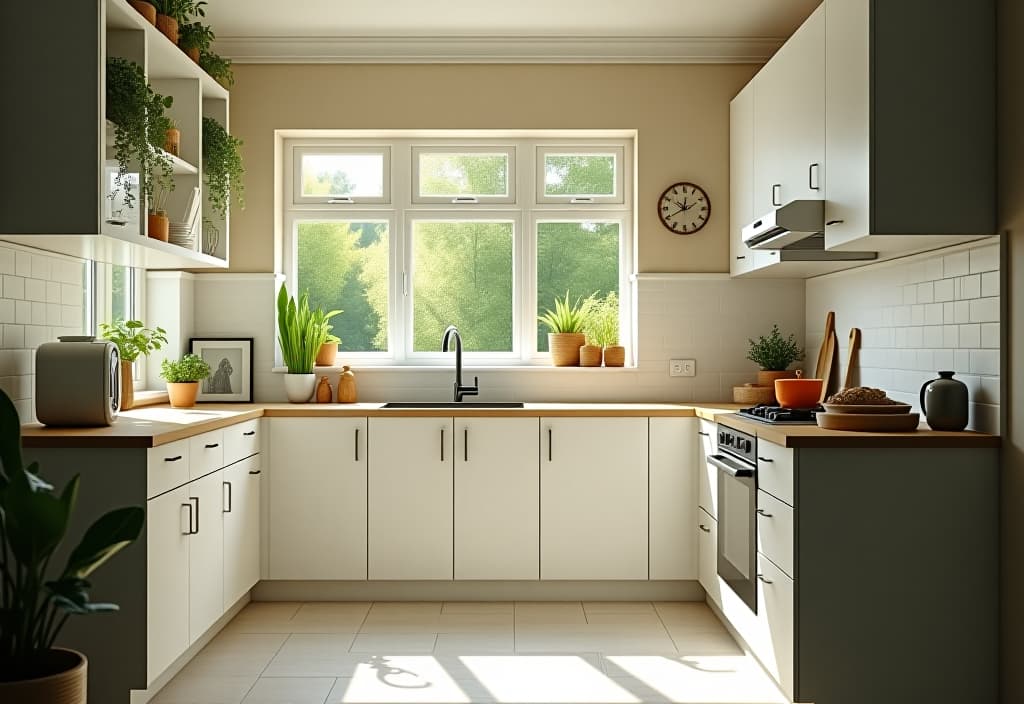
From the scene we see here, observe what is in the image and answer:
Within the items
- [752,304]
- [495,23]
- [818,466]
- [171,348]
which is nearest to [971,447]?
[818,466]

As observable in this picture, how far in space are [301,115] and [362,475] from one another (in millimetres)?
1905

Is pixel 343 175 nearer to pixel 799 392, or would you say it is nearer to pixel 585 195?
pixel 585 195

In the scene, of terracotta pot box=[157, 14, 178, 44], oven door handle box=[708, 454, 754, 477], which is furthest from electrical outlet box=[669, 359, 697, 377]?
terracotta pot box=[157, 14, 178, 44]

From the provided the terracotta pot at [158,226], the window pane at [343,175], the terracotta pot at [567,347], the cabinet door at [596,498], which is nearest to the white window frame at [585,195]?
the terracotta pot at [567,347]

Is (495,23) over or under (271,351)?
over

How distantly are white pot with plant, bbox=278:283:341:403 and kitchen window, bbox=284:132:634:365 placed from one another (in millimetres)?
318

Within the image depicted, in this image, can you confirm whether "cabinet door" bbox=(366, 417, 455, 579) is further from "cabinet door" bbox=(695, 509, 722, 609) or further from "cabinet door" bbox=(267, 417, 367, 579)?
"cabinet door" bbox=(695, 509, 722, 609)

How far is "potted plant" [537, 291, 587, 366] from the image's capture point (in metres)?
4.77

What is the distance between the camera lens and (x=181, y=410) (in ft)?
13.1

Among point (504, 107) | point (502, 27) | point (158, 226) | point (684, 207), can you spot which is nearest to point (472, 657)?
point (158, 226)

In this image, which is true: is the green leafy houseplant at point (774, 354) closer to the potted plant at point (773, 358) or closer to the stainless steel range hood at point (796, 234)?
the potted plant at point (773, 358)

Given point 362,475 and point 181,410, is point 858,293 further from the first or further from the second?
point 181,410

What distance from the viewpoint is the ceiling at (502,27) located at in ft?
13.7

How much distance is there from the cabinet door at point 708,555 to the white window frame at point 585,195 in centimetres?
174
